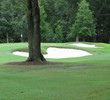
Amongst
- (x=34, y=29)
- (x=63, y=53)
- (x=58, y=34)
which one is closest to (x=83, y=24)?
(x=58, y=34)

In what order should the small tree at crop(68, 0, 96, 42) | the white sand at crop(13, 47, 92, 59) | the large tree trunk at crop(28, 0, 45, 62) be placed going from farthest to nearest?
the small tree at crop(68, 0, 96, 42) → the white sand at crop(13, 47, 92, 59) → the large tree trunk at crop(28, 0, 45, 62)

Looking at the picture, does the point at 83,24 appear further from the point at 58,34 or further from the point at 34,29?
the point at 34,29

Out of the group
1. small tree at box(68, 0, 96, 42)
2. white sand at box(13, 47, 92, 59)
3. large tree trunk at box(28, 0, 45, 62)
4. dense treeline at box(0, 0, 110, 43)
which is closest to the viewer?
large tree trunk at box(28, 0, 45, 62)

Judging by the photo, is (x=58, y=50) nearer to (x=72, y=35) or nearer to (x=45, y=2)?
(x=72, y=35)

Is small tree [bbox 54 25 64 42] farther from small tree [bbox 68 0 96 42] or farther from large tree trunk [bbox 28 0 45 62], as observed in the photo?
large tree trunk [bbox 28 0 45 62]

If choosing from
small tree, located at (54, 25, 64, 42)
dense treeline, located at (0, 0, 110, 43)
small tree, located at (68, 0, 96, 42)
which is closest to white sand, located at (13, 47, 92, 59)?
small tree, located at (68, 0, 96, 42)

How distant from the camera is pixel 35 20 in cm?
1886

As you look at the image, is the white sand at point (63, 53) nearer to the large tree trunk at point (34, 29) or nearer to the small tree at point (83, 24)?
the large tree trunk at point (34, 29)

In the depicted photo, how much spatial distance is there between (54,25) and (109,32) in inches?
601

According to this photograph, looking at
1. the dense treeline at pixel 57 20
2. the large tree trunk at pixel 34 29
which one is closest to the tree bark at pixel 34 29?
the large tree trunk at pixel 34 29

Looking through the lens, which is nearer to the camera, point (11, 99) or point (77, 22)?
point (11, 99)

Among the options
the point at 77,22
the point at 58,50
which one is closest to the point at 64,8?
the point at 77,22

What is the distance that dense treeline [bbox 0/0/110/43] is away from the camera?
5866 cm

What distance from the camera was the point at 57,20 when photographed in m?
66.8
